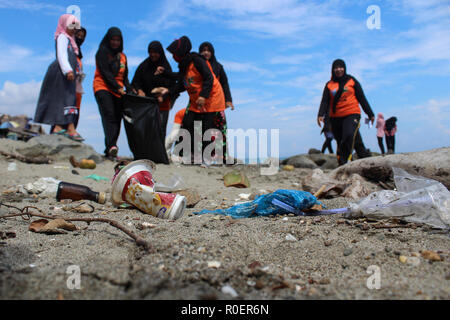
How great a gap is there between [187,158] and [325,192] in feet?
11.4

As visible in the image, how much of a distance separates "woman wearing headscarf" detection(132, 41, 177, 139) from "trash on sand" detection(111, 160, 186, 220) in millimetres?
3712

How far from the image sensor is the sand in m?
1.20

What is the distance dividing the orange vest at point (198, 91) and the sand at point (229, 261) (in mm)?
3954

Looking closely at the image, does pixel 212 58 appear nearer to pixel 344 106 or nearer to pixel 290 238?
pixel 344 106

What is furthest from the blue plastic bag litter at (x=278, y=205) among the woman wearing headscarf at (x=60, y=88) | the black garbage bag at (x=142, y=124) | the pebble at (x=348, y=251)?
the woman wearing headscarf at (x=60, y=88)

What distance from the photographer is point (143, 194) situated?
2461mm

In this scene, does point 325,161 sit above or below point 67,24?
below

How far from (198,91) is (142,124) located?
114 cm

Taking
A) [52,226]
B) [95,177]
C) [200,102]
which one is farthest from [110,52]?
[52,226]

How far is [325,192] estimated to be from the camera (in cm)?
324

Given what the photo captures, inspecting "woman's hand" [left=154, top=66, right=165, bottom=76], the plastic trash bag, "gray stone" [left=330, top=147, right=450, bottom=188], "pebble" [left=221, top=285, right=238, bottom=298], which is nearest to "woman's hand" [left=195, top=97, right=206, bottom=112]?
"woman's hand" [left=154, top=66, right=165, bottom=76]

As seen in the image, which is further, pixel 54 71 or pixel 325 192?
pixel 54 71

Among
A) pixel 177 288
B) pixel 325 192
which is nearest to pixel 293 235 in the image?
pixel 177 288
